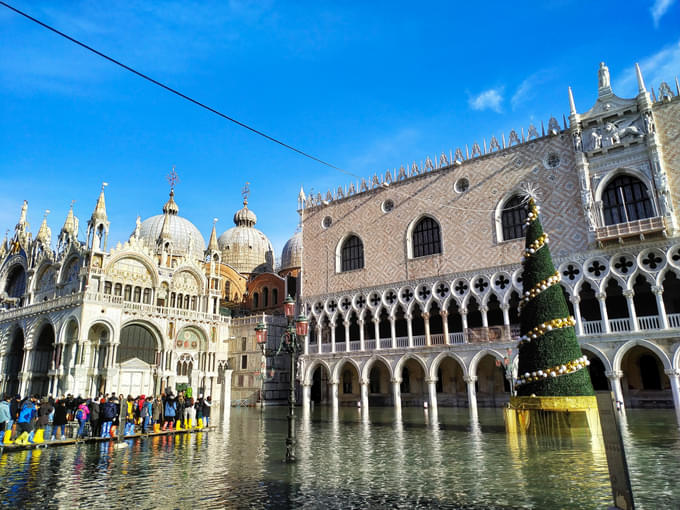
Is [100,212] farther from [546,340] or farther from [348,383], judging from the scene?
[546,340]

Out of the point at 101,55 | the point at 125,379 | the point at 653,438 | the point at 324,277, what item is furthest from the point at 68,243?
the point at 653,438

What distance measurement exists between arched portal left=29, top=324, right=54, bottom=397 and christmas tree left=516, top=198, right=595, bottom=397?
31.4 m

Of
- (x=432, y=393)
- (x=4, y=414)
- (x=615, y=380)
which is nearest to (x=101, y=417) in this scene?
(x=4, y=414)

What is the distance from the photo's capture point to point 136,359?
3122 centimetres

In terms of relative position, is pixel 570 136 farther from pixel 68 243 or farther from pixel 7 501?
pixel 68 243

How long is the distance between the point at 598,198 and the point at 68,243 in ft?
109

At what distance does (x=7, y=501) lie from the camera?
6895 millimetres

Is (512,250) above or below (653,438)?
above

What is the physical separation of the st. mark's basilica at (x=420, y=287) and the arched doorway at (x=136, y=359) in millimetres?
128

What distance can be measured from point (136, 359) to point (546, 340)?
86.7 ft

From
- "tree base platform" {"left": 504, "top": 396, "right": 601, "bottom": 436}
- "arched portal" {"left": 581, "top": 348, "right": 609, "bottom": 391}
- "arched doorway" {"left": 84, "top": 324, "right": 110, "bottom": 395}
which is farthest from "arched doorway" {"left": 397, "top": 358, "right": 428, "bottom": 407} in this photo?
"arched doorway" {"left": 84, "top": 324, "right": 110, "bottom": 395}

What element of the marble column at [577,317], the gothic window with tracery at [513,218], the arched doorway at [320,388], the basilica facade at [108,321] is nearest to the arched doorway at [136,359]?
the basilica facade at [108,321]

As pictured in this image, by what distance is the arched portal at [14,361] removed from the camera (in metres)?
35.4

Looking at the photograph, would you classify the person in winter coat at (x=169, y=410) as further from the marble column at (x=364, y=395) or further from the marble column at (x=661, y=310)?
the marble column at (x=661, y=310)
